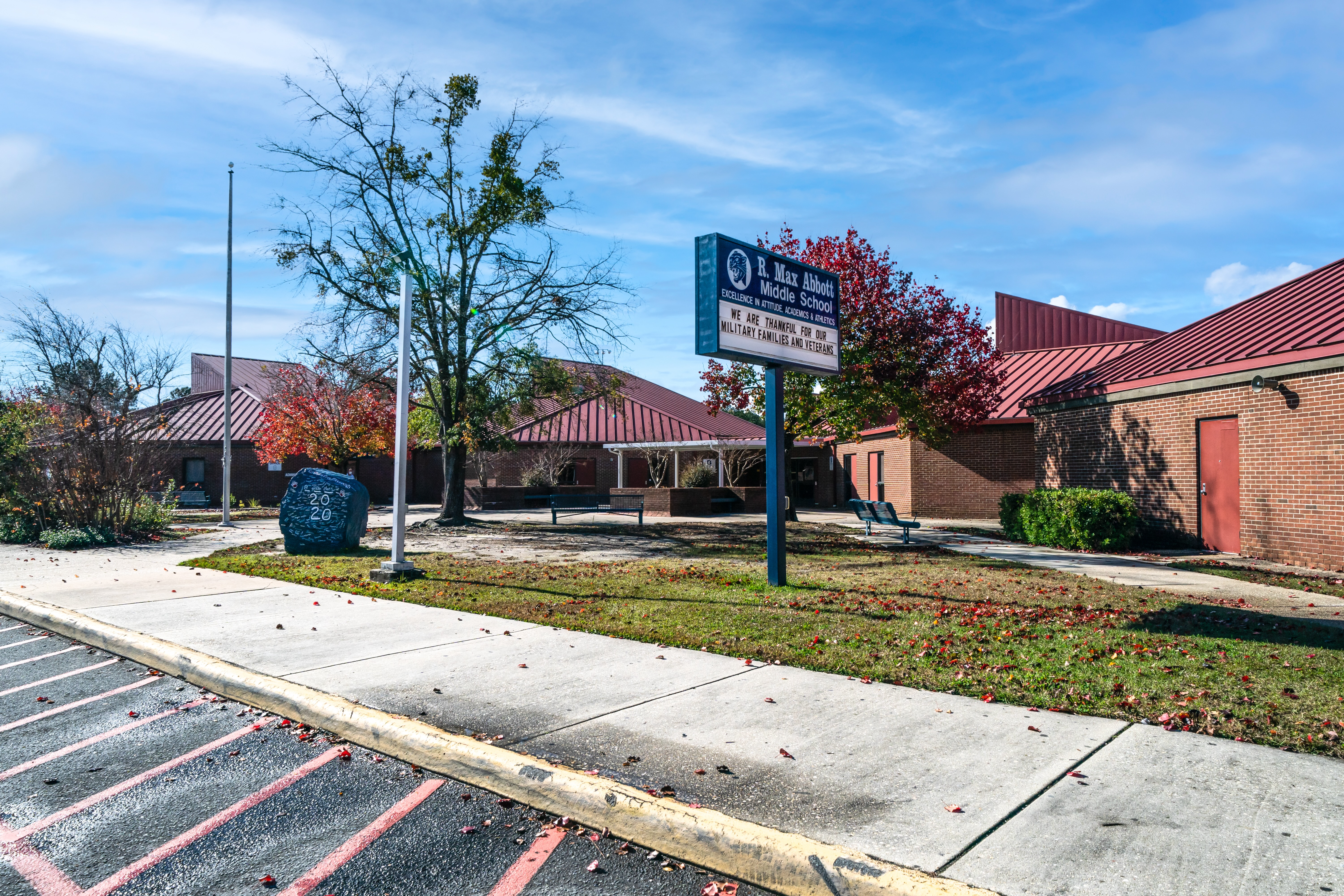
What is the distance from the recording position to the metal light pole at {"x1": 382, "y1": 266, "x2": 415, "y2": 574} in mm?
10859

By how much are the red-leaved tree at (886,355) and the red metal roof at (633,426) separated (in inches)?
568

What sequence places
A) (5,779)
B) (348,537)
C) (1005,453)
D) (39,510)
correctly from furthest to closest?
(1005,453)
(39,510)
(348,537)
(5,779)

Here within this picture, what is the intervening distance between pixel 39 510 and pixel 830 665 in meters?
18.0

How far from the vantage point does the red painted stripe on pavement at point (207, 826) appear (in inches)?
136

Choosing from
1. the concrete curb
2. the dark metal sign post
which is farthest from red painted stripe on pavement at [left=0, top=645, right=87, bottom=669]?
the dark metal sign post

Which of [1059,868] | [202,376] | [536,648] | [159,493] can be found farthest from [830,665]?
[202,376]

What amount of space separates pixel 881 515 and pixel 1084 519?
376 cm

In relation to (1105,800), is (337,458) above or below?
above

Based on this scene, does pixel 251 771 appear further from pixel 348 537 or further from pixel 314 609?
pixel 348 537

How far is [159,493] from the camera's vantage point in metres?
33.7

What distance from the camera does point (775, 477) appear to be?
33.9 ft

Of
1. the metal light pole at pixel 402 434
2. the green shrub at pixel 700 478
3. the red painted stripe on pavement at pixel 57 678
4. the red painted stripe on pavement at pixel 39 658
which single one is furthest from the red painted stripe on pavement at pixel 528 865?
the green shrub at pixel 700 478

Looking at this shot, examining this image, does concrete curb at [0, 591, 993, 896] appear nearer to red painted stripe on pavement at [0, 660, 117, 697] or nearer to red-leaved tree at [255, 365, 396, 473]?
red painted stripe on pavement at [0, 660, 117, 697]

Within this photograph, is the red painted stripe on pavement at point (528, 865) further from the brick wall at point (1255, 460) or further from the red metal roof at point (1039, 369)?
the red metal roof at point (1039, 369)
